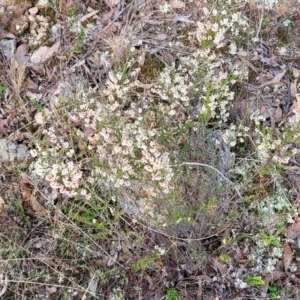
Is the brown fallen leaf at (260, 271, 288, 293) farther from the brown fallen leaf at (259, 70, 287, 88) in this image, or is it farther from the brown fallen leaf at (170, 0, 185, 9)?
the brown fallen leaf at (170, 0, 185, 9)

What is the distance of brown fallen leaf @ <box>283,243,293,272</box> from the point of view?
111 inches

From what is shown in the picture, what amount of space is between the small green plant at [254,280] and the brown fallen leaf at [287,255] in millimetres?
177

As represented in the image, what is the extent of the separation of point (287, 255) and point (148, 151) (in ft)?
3.53

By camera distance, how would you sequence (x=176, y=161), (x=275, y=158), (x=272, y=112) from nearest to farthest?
(x=275, y=158)
(x=176, y=161)
(x=272, y=112)

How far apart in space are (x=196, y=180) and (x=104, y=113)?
2.04 feet

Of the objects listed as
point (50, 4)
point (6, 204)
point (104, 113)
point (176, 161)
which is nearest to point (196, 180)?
point (176, 161)

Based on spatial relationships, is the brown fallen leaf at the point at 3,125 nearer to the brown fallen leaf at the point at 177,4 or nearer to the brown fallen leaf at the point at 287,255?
the brown fallen leaf at the point at 177,4

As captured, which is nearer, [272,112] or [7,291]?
[7,291]

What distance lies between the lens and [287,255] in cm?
283

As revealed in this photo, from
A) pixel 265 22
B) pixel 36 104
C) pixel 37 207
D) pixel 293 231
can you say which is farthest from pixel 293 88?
pixel 37 207

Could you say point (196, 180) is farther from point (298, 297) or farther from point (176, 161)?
point (298, 297)

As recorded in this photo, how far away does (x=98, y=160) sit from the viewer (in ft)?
8.81

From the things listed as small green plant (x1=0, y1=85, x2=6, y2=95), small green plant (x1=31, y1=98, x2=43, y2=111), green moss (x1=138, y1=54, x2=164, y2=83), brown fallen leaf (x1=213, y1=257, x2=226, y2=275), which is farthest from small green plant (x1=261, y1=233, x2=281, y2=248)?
small green plant (x1=0, y1=85, x2=6, y2=95)

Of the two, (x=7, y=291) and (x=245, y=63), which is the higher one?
(x=245, y=63)
